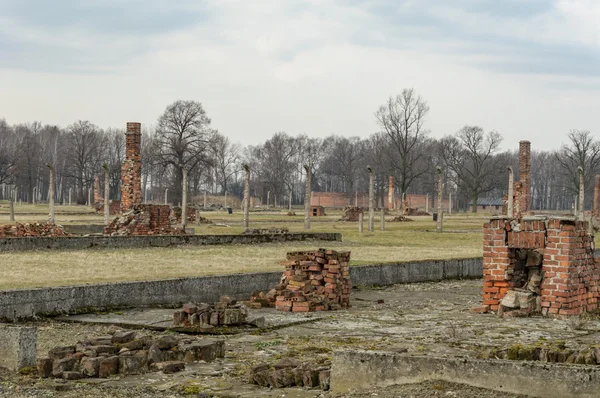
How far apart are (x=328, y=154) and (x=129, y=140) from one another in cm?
10295

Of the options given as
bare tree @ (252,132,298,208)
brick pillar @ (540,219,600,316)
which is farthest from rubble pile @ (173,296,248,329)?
bare tree @ (252,132,298,208)

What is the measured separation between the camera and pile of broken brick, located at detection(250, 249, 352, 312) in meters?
12.4

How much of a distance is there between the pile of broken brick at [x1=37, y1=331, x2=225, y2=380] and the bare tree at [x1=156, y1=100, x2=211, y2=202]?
60.4 metres

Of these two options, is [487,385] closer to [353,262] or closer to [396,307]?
[396,307]

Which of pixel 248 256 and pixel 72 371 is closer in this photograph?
pixel 72 371

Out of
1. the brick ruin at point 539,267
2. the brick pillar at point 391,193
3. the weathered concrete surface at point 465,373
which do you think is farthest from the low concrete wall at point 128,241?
the brick pillar at point 391,193

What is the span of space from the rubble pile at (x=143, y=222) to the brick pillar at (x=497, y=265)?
1678 centimetres

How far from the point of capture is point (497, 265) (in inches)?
480

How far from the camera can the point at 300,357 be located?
8.09 metres

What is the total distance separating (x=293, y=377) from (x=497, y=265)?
5987 mm

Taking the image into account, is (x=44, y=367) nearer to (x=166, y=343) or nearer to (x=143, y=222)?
(x=166, y=343)

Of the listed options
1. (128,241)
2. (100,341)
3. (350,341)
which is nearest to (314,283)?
(350,341)

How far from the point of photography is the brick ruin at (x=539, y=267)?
1167 centimetres

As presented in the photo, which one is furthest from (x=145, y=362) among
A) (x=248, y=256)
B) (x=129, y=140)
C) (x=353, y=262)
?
(x=129, y=140)
